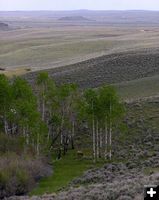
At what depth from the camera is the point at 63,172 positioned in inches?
1654

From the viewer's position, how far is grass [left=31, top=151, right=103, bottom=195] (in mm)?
36753

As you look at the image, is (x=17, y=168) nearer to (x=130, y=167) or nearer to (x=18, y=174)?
(x=18, y=174)

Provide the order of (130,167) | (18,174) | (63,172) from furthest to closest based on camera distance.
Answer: (63,172) < (130,167) < (18,174)

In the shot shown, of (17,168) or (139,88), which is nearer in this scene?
(17,168)

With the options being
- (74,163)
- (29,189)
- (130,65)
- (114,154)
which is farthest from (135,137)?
(130,65)

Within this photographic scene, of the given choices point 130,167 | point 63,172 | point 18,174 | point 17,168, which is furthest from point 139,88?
point 18,174

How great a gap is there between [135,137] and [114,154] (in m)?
5.10

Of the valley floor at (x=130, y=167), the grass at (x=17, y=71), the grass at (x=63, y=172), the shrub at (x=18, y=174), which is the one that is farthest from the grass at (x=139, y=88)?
the shrub at (x=18, y=174)

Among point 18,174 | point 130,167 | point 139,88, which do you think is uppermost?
point 18,174

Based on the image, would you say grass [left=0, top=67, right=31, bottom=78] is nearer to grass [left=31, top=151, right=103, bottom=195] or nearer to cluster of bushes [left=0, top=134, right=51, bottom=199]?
grass [left=31, top=151, right=103, bottom=195]

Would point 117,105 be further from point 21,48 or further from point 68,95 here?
point 21,48

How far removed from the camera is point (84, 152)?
49.1 m

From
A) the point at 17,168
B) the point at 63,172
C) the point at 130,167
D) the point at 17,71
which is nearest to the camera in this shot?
the point at 17,168

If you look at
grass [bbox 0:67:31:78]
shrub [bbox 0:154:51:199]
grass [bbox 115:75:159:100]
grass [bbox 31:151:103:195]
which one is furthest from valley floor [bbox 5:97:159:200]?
grass [bbox 0:67:31:78]
